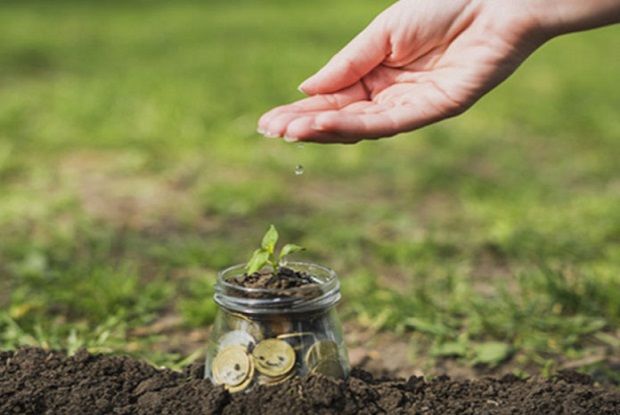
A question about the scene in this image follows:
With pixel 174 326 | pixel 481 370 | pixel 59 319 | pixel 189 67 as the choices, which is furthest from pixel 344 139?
pixel 189 67

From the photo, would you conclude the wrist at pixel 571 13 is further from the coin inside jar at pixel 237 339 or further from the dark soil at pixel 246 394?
the coin inside jar at pixel 237 339

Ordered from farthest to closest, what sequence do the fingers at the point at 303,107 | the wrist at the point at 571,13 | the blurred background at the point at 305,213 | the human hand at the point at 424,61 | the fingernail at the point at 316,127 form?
the blurred background at the point at 305,213, the human hand at the point at 424,61, the wrist at the point at 571,13, the fingers at the point at 303,107, the fingernail at the point at 316,127

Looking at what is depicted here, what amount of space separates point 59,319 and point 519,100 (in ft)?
21.0

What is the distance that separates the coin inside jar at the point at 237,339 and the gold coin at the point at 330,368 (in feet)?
0.64

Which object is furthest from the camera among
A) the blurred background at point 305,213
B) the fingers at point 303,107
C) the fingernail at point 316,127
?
the blurred background at point 305,213

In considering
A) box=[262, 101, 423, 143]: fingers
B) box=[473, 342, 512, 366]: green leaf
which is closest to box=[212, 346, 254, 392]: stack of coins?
box=[262, 101, 423, 143]: fingers

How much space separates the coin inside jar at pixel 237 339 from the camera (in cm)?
268

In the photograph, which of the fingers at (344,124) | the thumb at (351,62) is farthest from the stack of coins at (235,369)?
the thumb at (351,62)

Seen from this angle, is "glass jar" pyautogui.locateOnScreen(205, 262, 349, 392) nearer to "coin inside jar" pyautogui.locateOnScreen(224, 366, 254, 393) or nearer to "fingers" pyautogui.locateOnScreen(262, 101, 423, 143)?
"coin inside jar" pyautogui.locateOnScreen(224, 366, 254, 393)

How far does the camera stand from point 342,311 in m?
4.29

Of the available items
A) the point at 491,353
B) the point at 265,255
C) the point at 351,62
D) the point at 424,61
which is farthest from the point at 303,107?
the point at 491,353

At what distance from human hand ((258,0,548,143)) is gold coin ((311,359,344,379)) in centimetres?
70

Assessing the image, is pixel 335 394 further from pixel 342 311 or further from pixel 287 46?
pixel 287 46

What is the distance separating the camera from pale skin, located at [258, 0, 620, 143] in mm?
3053
